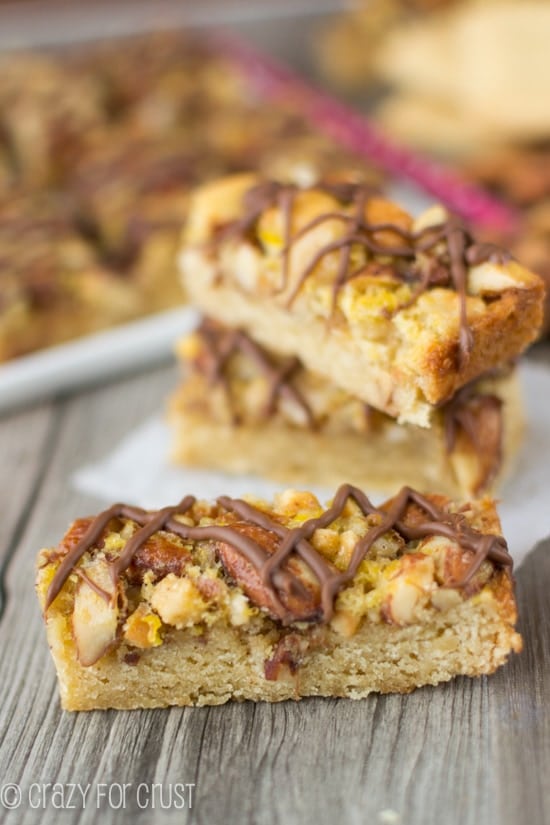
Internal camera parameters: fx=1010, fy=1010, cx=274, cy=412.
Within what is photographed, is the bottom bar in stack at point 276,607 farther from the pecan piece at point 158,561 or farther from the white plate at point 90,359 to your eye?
the white plate at point 90,359

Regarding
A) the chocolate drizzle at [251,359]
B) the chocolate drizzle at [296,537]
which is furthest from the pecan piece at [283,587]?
the chocolate drizzle at [251,359]

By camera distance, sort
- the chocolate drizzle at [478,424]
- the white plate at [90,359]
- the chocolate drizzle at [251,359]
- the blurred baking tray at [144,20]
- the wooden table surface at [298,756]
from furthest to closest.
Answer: the blurred baking tray at [144,20] → the white plate at [90,359] → the chocolate drizzle at [251,359] → the chocolate drizzle at [478,424] → the wooden table surface at [298,756]

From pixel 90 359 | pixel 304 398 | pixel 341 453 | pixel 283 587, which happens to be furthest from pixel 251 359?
pixel 283 587

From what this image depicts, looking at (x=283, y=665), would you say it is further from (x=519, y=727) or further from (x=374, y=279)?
(x=374, y=279)

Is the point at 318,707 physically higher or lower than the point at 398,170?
lower

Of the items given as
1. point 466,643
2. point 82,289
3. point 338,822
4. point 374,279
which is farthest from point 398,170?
point 338,822

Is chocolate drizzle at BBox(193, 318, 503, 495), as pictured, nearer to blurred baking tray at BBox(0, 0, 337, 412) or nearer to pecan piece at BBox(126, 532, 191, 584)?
blurred baking tray at BBox(0, 0, 337, 412)

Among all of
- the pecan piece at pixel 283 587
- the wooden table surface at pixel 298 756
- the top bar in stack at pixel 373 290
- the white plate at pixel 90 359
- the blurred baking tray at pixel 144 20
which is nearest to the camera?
the wooden table surface at pixel 298 756
